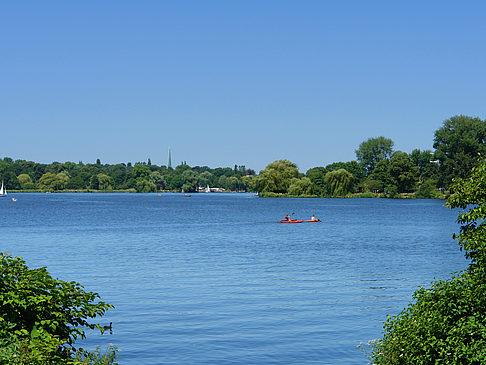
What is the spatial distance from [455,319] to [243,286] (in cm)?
2318

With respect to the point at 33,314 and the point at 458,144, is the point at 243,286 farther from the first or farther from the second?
the point at 458,144

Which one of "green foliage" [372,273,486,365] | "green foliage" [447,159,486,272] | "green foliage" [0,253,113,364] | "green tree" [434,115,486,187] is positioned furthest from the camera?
"green tree" [434,115,486,187]

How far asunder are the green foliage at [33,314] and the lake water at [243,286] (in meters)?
7.86

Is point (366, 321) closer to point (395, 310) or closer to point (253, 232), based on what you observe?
point (395, 310)

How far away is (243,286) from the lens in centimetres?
Answer: 3697

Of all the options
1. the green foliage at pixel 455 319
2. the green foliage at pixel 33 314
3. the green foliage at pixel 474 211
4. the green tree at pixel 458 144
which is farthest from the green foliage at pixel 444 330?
the green tree at pixel 458 144

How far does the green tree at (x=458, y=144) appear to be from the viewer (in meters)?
189

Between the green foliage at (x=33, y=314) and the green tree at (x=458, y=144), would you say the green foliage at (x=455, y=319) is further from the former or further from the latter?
the green tree at (x=458, y=144)

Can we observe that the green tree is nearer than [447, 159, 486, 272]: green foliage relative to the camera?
No

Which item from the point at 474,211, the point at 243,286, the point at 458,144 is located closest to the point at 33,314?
the point at 474,211

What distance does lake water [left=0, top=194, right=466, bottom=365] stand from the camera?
77.4 ft

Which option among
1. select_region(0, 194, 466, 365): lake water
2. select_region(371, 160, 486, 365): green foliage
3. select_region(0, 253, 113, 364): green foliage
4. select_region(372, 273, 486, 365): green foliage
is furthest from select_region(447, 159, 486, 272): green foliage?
select_region(0, 253, 113, 364): green foliage

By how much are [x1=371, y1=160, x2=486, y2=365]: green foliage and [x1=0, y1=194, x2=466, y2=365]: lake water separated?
6982 millimetres

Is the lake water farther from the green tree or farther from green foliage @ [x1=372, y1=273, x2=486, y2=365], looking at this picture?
the green tree
